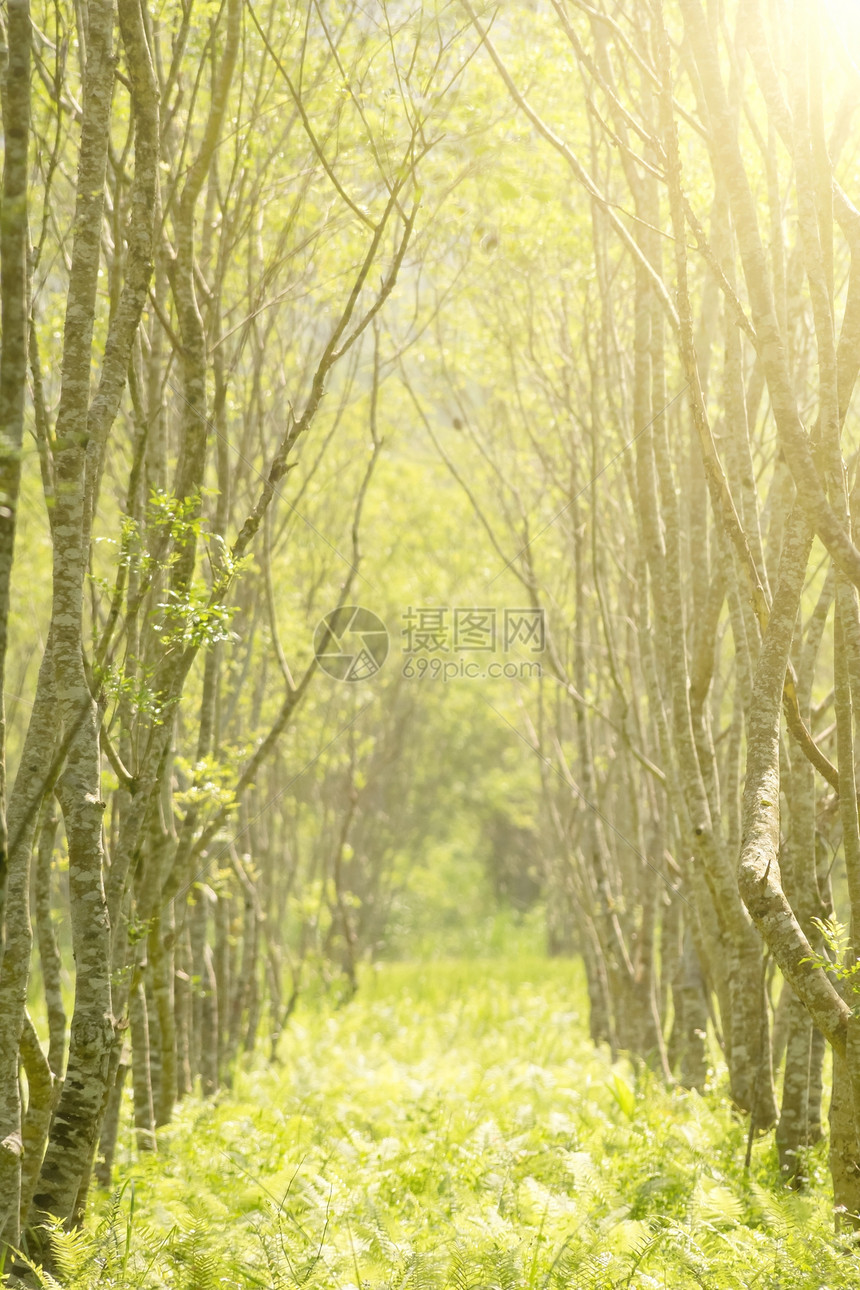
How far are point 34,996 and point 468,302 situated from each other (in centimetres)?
892

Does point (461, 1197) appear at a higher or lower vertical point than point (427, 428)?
lower

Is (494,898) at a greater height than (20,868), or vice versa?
(20,868)

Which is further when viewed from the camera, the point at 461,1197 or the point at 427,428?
the point at 427,428

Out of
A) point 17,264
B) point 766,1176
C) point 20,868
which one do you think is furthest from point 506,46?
point 766,1176

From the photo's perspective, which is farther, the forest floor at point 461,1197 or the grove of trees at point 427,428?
the forest floor at point 461,1197

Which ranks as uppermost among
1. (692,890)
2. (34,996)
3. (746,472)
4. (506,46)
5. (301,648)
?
(506,46)

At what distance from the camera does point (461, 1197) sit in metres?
3.34

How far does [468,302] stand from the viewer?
779cm

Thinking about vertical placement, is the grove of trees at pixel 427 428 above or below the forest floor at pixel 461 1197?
above

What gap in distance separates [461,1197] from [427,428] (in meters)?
3.78

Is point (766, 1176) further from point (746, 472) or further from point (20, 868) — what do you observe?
point (20, 868)

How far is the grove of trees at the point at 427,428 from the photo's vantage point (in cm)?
238

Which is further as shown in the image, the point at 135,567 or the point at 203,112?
the point at 203,112

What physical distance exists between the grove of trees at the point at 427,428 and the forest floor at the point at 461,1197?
0.23 meters
